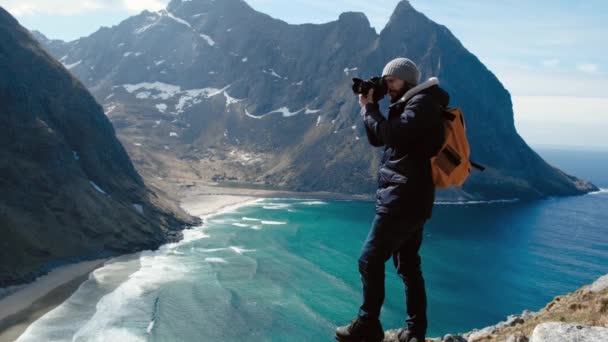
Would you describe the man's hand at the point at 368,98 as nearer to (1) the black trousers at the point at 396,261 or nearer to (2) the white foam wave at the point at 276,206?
(1) the black trousers at the point at 396,261

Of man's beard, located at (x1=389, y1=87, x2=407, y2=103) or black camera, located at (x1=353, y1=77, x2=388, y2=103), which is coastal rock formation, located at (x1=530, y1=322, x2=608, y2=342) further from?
black camera, located at (x1=353, y1=77, x2=388, y2=103)

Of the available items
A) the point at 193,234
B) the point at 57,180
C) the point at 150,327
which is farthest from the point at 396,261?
the point at 193,234

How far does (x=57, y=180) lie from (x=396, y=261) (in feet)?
280

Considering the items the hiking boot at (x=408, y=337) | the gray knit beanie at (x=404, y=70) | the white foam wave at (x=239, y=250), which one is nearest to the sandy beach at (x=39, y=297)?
the white foam wave at (x=239, y=250)

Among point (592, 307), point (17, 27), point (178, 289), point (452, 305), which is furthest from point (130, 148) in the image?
point (592, 307)

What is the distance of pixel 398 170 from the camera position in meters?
6.61

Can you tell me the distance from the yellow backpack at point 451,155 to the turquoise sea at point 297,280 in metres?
43.3

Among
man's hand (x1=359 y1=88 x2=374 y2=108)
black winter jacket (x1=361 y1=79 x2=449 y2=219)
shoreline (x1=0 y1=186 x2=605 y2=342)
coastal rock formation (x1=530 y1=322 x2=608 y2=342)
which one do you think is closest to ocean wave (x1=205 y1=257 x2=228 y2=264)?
shoreline (x1=0 y1=186 x2=605 y2=342)

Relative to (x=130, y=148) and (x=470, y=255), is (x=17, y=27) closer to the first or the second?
(x=130, y=148)

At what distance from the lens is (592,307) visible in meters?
10.9

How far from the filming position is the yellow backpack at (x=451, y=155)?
6574 millimetres

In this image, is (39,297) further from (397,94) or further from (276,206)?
(276,206)

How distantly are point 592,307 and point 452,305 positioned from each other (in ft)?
179

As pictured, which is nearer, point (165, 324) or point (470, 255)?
point (165, 324)
